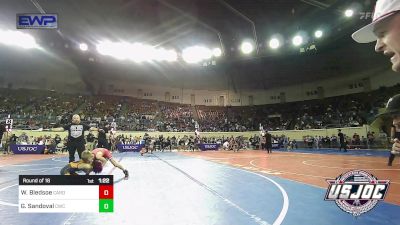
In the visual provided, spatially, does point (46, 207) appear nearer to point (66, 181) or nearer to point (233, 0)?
point (66, 181)

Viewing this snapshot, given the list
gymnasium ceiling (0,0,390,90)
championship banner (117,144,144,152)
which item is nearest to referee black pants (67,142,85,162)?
gymnasium ceiling (0,0,390,90)

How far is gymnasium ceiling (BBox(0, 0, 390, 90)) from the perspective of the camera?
17906 mm

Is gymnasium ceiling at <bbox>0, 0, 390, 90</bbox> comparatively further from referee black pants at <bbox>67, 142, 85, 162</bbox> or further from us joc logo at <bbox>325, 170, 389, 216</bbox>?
us joc logo at <bbox>325, 170, 389, 216</bbox>

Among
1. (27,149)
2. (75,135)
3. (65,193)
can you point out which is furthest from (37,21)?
(27,149)

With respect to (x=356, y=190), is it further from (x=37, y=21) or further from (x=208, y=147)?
(x=208, y=147)

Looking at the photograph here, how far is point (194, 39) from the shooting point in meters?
24.9

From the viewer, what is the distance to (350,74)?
30250 mm

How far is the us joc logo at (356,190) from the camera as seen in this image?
270cm

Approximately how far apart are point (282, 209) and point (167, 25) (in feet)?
63.3

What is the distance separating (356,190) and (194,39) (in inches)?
923

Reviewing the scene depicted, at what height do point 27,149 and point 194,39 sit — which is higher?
point 194,39

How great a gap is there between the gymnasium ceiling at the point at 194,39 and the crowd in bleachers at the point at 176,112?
292 cm

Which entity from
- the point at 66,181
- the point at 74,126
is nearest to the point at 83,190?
the point at 66,181

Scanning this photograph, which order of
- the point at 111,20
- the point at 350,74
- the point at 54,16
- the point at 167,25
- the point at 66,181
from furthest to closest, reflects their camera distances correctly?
the point at 350,74 < the point at 167,25 < the point at 111,20 < the point at 54,16 < the point at 66,181
